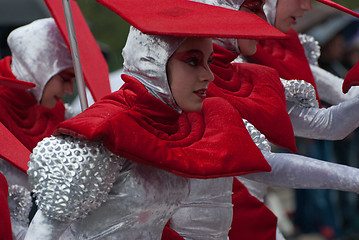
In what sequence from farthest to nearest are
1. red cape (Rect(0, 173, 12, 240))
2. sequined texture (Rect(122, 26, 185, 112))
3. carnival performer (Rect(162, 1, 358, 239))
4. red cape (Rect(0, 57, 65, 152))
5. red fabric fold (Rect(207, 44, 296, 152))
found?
red cape (Rect(0, 57, 65, 152))
red fabric fold (Rect(207, 44, 296, 152))
red cape (Rect(0, 173, 12, 240))
carnival performer (Rect(162, 1, 358, 239))
sequined texture (Rect(122, 26, 185, 112))

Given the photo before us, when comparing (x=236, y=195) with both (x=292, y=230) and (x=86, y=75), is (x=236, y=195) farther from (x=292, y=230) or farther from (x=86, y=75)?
(x=292, y=230)

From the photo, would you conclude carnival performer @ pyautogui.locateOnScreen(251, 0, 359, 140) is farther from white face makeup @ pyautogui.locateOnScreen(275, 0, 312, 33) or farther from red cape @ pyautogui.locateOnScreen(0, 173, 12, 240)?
red cape @ pyautogui.locateOnScreen(0, 173, 12, 240)

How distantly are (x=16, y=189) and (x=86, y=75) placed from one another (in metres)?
0.48

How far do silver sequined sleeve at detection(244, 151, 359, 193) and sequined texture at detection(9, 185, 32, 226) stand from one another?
0.80 metres

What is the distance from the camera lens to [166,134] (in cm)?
189

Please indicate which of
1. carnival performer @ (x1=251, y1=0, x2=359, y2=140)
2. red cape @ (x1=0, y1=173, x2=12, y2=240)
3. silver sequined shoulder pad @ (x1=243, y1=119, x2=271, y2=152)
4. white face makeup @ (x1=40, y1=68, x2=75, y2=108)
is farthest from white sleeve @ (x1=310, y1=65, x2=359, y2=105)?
red cape @ (x1=0, y1=173, x2=12, y2=240)

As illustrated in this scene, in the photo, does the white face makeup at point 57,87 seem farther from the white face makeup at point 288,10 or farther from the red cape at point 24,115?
the white face makeup at point 288,10

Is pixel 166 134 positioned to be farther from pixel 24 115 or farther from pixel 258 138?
pixel 24 115

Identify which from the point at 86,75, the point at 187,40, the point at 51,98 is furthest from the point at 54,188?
the point at 51,98

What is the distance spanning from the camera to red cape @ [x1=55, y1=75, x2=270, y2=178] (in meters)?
1.76

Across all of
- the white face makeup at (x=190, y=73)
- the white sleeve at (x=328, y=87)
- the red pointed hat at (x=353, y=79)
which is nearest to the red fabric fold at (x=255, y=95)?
the red pointed hat at (x=353, y=79)

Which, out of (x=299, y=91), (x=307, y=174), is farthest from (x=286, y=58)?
(x=307, y=174)

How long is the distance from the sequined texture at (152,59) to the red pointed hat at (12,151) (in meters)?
0.66

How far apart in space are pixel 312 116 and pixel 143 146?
972 millimetres
